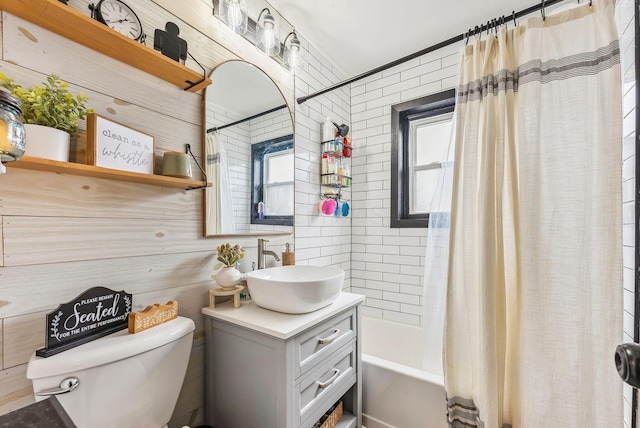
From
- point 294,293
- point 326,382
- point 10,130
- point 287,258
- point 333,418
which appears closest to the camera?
point 10,130

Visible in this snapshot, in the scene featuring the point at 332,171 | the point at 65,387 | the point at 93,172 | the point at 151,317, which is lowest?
the point at 65,387

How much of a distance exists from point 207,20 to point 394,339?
2.45 metres

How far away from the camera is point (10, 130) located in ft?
2.01

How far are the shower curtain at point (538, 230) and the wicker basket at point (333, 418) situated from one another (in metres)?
0.56

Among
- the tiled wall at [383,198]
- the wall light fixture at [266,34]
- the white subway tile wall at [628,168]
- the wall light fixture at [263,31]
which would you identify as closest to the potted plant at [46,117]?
the wall light fixture at [263,31]

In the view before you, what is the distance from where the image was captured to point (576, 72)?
1.19m

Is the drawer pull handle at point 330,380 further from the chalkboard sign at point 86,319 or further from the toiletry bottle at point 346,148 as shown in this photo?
the toiletry bottle at point 346,148

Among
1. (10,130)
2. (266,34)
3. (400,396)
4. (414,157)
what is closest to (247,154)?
(266,34)

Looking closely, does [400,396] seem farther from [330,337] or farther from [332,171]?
[332,171]

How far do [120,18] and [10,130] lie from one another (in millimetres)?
690

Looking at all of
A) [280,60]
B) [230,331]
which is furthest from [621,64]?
[230,331]

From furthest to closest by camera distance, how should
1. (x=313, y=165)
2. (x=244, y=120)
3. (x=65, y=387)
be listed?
(x=313, y=165) → (x=244, y=120) → (x=65, y=387)

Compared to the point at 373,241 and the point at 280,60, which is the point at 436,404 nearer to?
the point at 373,241

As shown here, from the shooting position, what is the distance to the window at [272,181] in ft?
5.41
